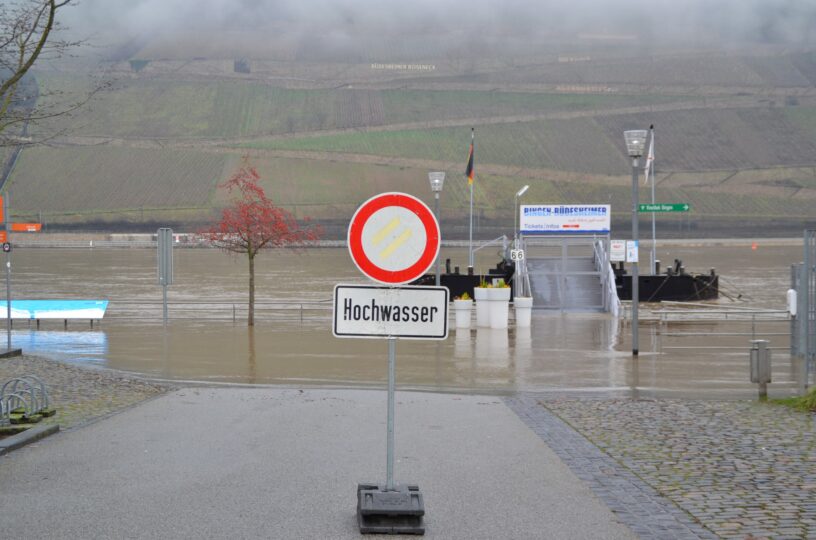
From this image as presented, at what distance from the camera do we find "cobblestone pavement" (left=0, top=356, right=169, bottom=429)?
12.1m

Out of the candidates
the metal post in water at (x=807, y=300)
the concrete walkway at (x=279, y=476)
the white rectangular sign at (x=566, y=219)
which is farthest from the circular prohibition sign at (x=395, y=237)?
the white rectangular sign at (x=566, y=219)

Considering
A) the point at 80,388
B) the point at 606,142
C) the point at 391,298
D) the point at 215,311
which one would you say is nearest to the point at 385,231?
the point at 391,298

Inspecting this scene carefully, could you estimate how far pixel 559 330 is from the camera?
86.8ft

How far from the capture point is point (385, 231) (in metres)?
7.12

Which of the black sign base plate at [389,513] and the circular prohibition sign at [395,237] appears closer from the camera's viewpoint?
the black sign base plate at [389,513]

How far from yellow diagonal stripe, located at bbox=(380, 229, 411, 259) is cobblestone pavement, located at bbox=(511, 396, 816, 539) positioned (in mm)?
2540

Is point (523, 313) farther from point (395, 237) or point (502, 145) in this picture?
point (502, 145)

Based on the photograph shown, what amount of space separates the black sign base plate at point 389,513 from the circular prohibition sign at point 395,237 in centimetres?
154

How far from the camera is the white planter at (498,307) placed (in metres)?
25.8

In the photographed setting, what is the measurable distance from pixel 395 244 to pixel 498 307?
747 inches

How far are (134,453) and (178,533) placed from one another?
3.01 m

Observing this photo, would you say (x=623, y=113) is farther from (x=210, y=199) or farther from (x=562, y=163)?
(x=210, y=199)

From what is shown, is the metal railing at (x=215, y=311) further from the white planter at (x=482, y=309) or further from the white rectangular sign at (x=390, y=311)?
the white rectangular sign at (x=390, y=311)

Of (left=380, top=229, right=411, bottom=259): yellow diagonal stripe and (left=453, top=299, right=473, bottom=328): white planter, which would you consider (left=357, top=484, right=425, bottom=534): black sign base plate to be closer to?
(left=380, top=229, right=411, bottom=259): yellow diagonal stripe
